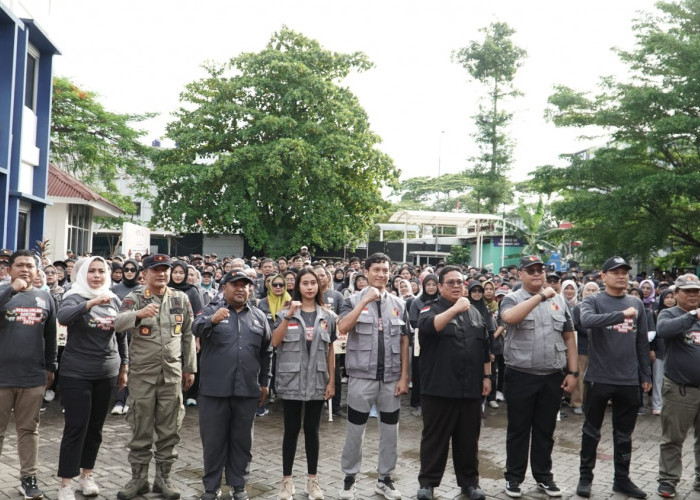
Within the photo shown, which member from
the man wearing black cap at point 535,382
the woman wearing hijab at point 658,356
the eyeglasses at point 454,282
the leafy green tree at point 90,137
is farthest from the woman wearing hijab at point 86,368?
the leafy green tree at point 90,137

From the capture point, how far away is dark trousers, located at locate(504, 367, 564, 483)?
213 inches

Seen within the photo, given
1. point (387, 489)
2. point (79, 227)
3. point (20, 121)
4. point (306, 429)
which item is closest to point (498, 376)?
point (387, 489)

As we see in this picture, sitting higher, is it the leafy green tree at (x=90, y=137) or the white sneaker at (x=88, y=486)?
the leafy green tree at (x=90, y=137)

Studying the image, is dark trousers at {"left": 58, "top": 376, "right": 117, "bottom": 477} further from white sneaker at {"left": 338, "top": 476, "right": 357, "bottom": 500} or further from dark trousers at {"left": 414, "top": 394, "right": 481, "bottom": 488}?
dark trousers at {"left": 414, "top": 394, "right": 481, "bottom": 488}

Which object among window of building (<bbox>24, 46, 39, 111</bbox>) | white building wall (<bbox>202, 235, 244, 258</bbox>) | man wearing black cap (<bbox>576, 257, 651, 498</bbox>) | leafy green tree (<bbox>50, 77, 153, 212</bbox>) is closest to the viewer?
man wearing black cap (<bbox>576, 257, 651, 498</bbox>)

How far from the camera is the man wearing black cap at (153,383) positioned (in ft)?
16.6

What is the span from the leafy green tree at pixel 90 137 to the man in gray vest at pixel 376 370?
65.9ft

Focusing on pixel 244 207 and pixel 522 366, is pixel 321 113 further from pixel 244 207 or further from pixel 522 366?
pixel 522 366

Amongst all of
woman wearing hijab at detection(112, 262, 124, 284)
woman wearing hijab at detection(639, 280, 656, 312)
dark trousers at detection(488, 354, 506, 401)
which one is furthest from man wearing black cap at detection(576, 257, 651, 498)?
woman wearing hijab at detection(112, 262, 124, 284)

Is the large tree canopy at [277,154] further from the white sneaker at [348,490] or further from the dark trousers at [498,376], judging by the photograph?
the white sneaker at [348,490]

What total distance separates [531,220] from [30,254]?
31.5 metres

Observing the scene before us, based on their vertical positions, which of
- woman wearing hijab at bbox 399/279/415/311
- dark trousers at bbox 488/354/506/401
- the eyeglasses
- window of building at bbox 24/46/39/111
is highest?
window of building at bbox 24/46/39/111

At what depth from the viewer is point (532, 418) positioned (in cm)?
550

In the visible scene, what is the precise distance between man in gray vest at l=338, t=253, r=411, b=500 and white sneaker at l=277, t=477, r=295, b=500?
0.43m
